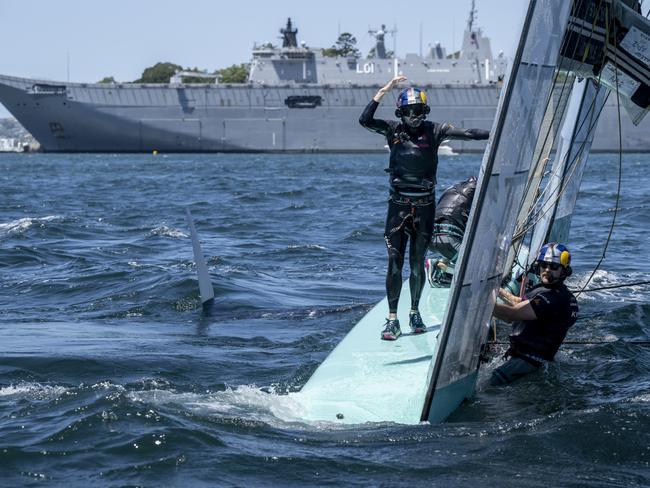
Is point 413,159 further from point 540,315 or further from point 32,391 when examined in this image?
point 32,391

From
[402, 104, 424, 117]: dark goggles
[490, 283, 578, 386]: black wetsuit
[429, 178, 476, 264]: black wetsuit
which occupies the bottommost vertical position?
[490, 283, 578, 386]: black wetsuit

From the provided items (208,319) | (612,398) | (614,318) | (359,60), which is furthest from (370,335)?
(359,60)

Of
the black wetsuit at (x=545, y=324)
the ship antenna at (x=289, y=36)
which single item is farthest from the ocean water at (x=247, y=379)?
the ship antenna at (x=289, y=36)

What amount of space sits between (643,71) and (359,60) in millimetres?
79513

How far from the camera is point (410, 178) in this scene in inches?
309

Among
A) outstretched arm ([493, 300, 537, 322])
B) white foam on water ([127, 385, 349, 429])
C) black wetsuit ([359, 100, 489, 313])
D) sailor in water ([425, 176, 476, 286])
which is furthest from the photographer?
sailor in water ([425, 176, 476, 286])

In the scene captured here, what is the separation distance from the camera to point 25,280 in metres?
13.6

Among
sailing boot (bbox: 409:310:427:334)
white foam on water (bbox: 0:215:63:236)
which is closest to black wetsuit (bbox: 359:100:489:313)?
sailing boot (bbox: 409:310:427:334)

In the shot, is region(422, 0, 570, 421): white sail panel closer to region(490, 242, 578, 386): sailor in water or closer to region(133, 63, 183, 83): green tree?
region(490, 242, 578, 386): sailor in water

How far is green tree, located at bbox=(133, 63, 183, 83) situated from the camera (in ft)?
413

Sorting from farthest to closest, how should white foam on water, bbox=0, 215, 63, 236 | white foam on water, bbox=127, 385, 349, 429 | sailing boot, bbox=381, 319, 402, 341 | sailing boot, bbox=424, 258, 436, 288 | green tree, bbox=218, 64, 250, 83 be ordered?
green tree, bbox=218, 64, 250, 83 < white foam on water, bbox=0, 215, 63, 236 < sailing boot, bbox=424, 258, 436, 288 < sailing boot, bbox=381, 319, 402, 341 < white foam on water, bbox=127, 385, 349, 429

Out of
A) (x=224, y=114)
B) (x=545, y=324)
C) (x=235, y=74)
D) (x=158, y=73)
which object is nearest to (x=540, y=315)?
(x=545, y=324)

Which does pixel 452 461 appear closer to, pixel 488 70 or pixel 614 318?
pixel 614 318

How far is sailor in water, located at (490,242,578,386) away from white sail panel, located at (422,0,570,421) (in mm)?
710
